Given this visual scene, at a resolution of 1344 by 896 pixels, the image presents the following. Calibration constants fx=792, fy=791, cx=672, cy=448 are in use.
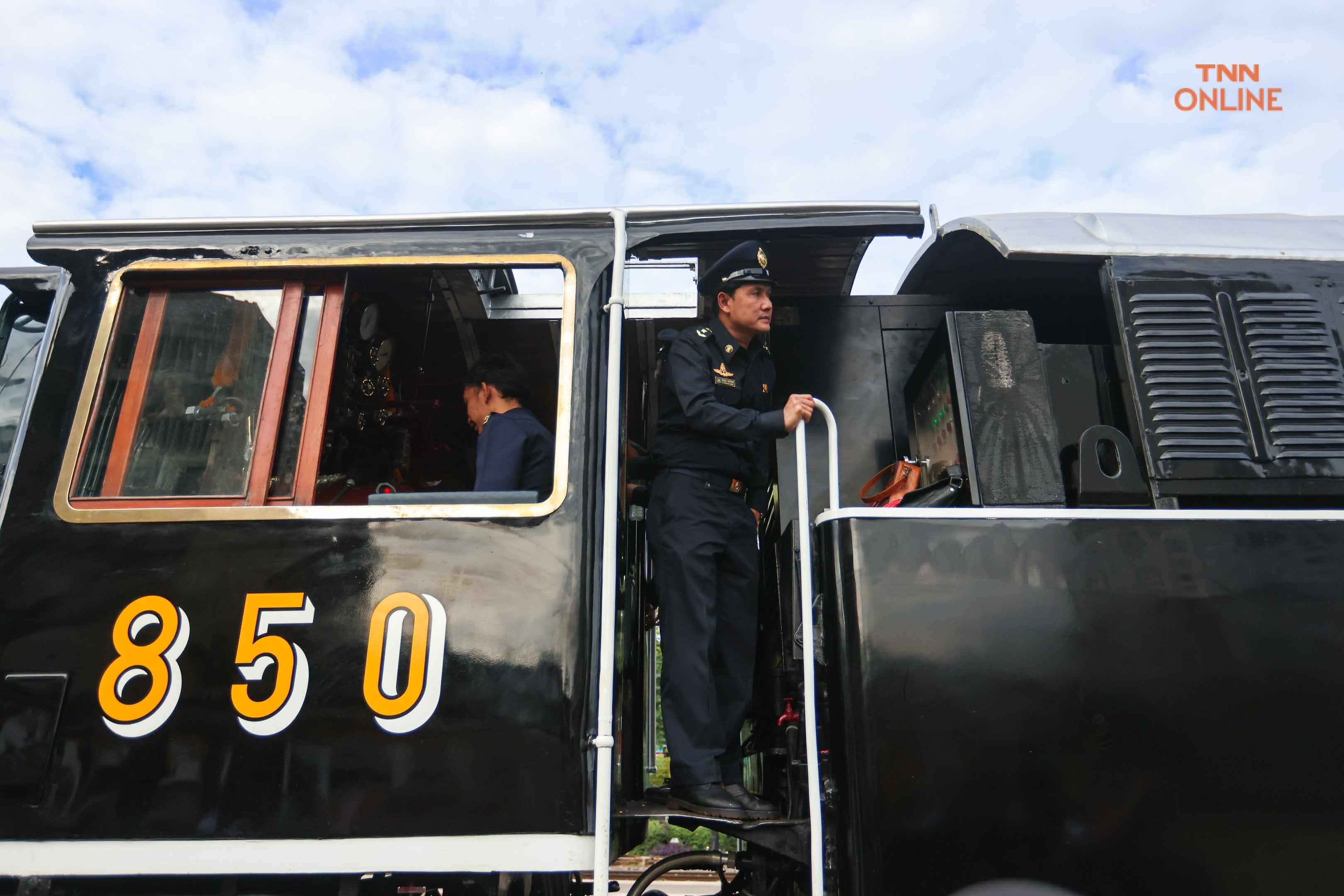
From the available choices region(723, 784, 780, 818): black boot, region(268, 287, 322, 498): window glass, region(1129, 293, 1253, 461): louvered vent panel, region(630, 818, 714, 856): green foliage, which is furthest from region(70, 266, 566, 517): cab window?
region(630, 818, 714, 856): green foliage

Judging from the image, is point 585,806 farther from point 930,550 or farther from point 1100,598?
point 1100,598

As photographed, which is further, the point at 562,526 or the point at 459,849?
the point at 562,526

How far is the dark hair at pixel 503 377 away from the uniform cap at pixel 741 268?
2.73 ft

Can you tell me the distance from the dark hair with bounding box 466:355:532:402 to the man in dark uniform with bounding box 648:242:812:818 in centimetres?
A: 59

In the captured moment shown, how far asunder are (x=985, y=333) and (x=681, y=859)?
2.00 metres

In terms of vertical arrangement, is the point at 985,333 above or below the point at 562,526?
above

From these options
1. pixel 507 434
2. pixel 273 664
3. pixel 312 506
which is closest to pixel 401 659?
pixel 273 664

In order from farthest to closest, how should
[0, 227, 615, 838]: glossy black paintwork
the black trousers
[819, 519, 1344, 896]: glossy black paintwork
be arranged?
the black trousers
[0, 227, 615, 838]: glossy black paintwork
[819, 519, 1344, 896]: glossy black paintwork

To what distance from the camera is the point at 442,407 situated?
3852mm

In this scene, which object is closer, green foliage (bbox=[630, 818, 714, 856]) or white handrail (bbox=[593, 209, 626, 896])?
white handrail (bbox=[593, 209, 626, 896])

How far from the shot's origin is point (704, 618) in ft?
8.25

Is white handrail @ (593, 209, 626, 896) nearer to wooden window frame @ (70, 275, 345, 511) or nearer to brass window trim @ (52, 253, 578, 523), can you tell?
brass window trim @ (52, 253, 578, 523)

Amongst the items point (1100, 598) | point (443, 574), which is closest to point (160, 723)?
point (443, 574)

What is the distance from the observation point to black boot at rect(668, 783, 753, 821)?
2305 mm
